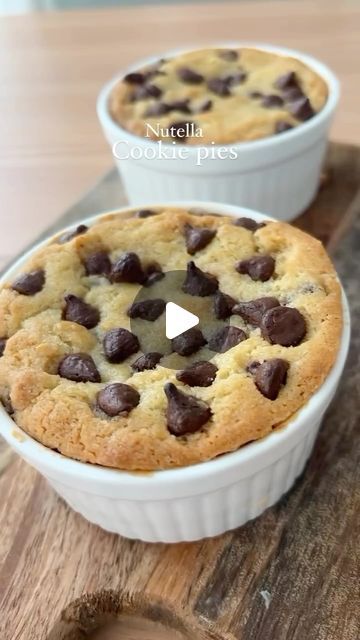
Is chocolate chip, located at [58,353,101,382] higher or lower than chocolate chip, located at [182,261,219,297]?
higher

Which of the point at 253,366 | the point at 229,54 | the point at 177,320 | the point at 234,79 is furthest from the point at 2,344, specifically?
the point at 229,54

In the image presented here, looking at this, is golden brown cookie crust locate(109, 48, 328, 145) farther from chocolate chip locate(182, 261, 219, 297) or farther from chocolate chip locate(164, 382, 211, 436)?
chocolate chip locate(164, 382, 211, 436)

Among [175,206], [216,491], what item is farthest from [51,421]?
[175,206]

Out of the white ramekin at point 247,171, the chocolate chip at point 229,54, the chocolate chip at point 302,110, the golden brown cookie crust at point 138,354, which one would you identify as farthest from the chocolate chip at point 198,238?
the chocolate chip at point 229,54

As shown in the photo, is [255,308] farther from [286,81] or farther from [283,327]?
[286,81]

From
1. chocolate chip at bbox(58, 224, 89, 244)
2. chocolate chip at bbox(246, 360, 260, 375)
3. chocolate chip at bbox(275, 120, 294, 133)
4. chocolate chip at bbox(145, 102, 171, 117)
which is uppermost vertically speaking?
chocolate chip at bbox(58, 224, 89, 244)

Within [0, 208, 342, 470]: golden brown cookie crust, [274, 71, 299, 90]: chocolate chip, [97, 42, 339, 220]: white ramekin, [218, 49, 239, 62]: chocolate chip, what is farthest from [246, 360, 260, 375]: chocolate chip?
[218, 49, 239, 62]: chocolate chip

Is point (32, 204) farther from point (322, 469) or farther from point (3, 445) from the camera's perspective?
point (322, 469)
